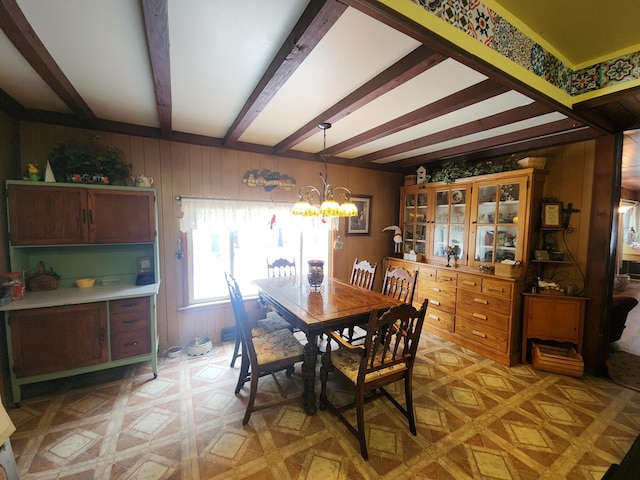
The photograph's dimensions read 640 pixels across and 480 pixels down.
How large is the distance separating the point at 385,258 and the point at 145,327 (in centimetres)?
334

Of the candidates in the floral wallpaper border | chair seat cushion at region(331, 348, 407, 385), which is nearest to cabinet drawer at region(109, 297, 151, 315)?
chair seat cushion at region(331, 348, 407, 385)

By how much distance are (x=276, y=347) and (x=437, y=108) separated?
7.44 feet

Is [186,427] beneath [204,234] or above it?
beneath

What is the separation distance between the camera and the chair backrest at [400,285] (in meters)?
2.50

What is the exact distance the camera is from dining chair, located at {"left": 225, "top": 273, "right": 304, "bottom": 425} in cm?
193

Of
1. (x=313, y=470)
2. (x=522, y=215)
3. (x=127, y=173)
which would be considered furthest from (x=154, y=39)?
(x=522, y=215)

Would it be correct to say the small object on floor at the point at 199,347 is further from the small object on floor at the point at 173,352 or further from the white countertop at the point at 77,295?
the white countertop at the point at 77,295

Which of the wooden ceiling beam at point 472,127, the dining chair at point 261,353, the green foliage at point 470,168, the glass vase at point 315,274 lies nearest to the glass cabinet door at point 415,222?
the green foliage at point 470,168

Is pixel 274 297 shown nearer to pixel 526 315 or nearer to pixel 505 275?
pixel 505 275

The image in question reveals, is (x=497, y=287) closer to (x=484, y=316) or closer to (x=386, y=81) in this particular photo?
(x=484, y=316)

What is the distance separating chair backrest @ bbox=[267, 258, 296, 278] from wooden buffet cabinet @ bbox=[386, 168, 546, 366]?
161 centimetres

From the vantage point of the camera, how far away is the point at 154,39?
1264 millimetres

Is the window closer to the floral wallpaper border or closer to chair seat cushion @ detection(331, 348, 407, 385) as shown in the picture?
chair seat cushion @ detection(331, 348, 407, 385)

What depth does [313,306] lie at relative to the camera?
2266 millimetres
